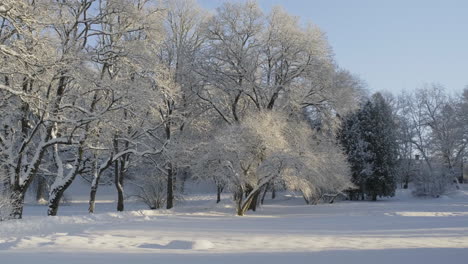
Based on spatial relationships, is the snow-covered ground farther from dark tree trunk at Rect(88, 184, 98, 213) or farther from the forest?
dark tree trunk at Rect(88, 184, 98, 213)

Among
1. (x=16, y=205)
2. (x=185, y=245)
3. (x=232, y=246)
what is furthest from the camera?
(x=16, y=205)

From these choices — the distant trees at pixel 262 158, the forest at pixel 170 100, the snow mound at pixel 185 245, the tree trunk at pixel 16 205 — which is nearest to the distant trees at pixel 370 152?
the forest at pixel 170 100

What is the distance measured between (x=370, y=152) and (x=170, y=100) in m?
24.1

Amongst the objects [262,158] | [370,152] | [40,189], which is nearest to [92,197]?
[262,158]

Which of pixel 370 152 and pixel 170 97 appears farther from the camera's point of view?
pixel 370 152

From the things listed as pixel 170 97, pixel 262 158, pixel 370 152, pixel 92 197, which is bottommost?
pixel 92 197

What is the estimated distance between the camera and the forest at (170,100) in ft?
53.0

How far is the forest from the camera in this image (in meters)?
16.1

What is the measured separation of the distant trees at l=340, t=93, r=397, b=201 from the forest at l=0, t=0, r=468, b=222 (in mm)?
6277

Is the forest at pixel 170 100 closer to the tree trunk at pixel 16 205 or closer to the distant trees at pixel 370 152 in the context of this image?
the tree trunk at pixel 16 205

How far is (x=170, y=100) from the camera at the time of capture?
24344 millimetres

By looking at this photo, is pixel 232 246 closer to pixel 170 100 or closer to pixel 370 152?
pixel 170 100

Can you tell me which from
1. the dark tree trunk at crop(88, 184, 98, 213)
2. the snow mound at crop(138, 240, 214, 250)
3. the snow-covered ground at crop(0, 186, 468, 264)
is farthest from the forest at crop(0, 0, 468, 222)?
the snow mound at crop(138, 240, 214, 250)

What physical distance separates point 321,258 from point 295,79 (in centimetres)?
1918
